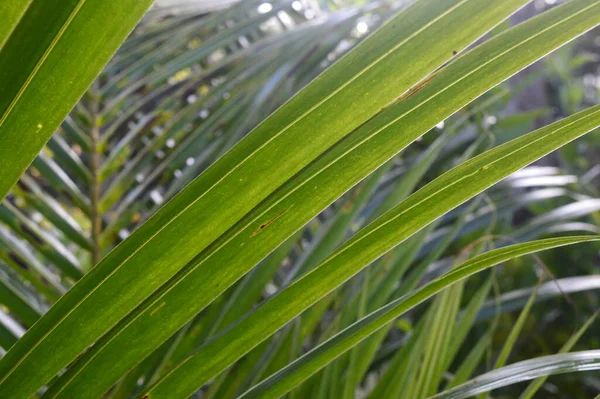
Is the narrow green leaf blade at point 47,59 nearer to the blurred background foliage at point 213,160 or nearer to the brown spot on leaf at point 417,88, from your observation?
the brown spot on leaf at point 417,88

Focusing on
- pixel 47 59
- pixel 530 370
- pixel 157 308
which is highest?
pixel 47 59

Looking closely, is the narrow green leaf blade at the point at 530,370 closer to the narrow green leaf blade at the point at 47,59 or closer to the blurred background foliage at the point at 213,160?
the blurred background foliage at the point at 213,160

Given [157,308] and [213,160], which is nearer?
[157,308]

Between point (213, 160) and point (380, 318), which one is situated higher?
point (213, 160)

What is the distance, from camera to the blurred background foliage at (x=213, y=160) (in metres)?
0.59

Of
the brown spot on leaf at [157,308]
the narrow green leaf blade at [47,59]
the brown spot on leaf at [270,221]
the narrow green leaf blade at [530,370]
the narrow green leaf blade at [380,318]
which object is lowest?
the narrow green leaf blade at [530,370]

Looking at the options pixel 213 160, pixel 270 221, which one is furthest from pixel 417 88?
pixel 213 160

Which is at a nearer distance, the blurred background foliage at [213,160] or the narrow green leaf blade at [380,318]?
the narrow green leaf blade at [380,318]

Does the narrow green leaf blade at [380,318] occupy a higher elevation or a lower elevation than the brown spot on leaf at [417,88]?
lower

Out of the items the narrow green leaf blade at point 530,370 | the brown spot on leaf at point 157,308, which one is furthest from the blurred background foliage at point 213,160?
the brown spot on leaf at point 157,308

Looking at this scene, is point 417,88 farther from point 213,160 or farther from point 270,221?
point 213,160

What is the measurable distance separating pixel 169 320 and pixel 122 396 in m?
0.27

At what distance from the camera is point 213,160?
2.50 feet

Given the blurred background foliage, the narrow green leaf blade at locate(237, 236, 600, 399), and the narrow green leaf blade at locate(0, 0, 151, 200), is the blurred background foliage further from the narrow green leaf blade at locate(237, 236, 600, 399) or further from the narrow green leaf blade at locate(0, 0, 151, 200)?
the narrow green leaf blade at locate(0, 0, 151, 200)
